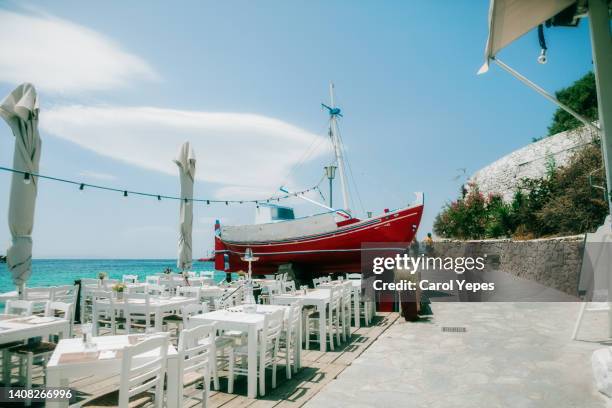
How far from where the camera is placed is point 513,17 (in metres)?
4.49

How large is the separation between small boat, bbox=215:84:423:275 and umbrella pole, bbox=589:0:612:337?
35.5 feet

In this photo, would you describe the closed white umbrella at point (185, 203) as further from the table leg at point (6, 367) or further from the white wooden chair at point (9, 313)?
the table leg at point (6, 367)

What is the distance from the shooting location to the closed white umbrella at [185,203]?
924 centimetres

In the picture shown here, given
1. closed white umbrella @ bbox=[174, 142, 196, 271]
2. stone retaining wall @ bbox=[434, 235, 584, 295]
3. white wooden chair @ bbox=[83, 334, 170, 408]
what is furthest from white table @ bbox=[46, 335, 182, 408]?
stone retaining wall @ bbox=[434, 235, 584, 295]

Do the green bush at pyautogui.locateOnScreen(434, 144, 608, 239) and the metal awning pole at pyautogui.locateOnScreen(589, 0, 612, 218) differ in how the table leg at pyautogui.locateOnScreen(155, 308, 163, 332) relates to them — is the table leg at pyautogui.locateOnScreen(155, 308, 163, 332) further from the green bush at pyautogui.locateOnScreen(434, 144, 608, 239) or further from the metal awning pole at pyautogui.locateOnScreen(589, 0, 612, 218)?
the green bush at pyautogui.locateOnScreen(434, 144, 608, 239)

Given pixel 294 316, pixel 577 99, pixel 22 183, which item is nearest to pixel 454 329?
pixel 294 316

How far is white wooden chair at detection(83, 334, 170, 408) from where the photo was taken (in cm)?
256

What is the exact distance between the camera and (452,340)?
651 cm

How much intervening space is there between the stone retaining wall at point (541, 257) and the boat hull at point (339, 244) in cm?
458

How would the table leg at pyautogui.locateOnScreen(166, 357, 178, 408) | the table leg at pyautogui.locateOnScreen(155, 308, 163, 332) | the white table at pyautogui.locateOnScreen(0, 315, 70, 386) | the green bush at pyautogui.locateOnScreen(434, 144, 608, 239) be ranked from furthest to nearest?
the green bush at pyautogui.locateOnScreen(434, 144, 608, 239)
the table leg at pyautogui.locateOnScreen(155, 308, 163, 332)
the white table at pyautogui.locateOnScreen(0, 315, 70, 386)
the table leg at pyautogui.locateOnScreen(166, 357, 178, 408)

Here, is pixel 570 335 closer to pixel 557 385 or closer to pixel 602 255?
pixel 602 255

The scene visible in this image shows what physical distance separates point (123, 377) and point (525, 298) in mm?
11902

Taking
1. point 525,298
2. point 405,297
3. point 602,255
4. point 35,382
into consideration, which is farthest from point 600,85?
point 525,298

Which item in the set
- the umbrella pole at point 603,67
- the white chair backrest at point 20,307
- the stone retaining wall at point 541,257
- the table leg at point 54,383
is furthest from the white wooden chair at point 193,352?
the stone retaining wall at point 541,257
